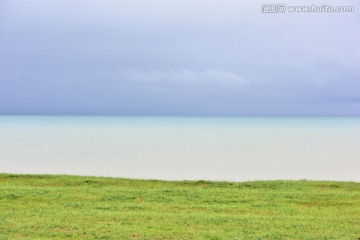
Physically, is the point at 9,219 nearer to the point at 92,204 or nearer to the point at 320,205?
the point at 92,204

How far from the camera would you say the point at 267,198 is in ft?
48.2

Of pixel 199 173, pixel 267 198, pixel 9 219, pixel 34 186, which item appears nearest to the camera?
pixel 9 219

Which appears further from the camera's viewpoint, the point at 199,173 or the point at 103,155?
the point at 103,155

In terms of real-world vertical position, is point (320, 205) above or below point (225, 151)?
below

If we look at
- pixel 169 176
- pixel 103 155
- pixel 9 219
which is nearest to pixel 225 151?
pixel 103 155

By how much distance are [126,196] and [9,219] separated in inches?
157

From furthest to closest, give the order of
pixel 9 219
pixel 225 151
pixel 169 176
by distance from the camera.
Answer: pixel 225 151, pixel 169 176, pixel 9 219

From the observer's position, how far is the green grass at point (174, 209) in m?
10.6

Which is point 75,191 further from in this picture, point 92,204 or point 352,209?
point 352,209

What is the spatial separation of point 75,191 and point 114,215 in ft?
12.8

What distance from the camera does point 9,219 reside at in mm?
11609

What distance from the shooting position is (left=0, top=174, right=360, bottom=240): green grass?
34.8 ft

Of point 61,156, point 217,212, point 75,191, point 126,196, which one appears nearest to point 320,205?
point 217,212

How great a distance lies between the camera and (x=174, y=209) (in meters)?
13.1
